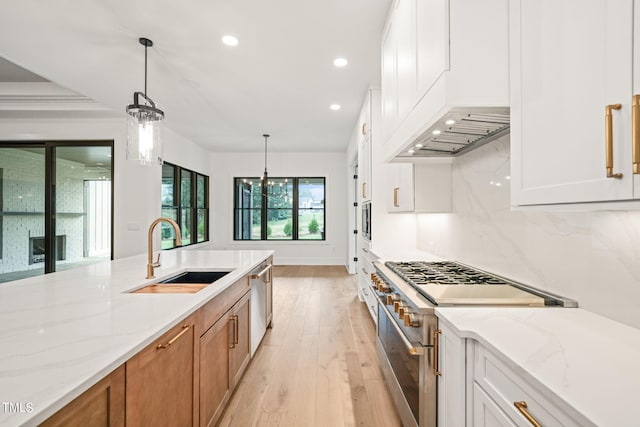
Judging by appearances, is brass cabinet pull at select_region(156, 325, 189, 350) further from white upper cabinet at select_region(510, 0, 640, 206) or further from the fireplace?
the fireplace

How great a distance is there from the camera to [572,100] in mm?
900

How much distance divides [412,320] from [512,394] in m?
0.55

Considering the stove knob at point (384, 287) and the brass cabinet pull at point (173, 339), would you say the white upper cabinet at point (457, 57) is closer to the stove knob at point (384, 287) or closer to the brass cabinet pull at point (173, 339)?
the stove knob at point (384, 287)

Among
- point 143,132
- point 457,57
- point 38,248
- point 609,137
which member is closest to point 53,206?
point 38,248

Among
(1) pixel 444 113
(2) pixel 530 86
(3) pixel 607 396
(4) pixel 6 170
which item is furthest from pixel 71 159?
(3) pixel 607 396

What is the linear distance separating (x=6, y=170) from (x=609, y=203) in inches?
263

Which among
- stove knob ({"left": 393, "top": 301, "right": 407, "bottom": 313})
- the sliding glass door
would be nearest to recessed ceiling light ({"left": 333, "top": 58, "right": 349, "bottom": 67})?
stove knob ({"left": 393, "top": 301, "right": 407, "bottom": 313})

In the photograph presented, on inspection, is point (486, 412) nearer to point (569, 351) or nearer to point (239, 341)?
point (569, 351)

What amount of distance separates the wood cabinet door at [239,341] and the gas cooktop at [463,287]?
107 cm

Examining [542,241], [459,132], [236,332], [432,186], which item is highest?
[459,132]

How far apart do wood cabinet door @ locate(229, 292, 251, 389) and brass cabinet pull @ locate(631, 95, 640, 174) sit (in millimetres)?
1930

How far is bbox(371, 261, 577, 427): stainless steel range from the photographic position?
132 centimetres

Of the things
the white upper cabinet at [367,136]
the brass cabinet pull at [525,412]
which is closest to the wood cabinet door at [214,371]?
the brass cabinet pull at [525,412]

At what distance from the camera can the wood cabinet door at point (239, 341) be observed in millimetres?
2016
